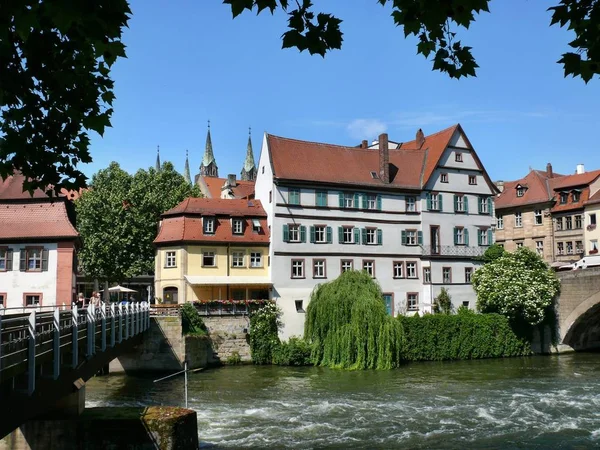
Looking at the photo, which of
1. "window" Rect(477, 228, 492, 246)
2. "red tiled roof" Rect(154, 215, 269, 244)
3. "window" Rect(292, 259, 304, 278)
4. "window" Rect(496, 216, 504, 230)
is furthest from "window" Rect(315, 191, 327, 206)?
"window" Rect(496, 216, 504, 230)

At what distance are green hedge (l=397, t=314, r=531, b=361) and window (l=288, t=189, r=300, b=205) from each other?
1000 cm

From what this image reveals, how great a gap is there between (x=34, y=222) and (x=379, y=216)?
71.9 ft

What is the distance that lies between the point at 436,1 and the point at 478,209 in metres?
44.2

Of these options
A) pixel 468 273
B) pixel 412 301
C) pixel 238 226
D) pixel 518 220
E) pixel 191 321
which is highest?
pixel 518 220

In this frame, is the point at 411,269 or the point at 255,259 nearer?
the point at 255,259

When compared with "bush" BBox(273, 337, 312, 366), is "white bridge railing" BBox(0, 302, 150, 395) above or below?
above

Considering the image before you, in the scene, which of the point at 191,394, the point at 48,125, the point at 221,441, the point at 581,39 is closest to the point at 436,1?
the point at 581,39

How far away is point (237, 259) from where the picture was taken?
4231 centimetres

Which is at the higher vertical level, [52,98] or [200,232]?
[200,232]

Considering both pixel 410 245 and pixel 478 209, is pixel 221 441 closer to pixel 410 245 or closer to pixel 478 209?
pixel 410 245

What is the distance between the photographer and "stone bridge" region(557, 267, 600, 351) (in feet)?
136

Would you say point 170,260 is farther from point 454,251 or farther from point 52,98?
point 52,98

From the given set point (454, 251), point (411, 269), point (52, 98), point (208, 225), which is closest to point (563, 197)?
point (454, 251)

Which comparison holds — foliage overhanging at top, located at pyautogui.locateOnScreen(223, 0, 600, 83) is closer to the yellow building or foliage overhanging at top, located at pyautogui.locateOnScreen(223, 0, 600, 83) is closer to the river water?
the river water
